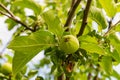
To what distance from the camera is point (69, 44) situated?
1.31 metres

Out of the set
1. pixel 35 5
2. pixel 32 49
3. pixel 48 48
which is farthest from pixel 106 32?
pixel 35 5

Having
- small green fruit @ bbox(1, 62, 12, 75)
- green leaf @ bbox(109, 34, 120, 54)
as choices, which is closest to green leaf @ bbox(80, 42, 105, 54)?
green leaf @ bbox(109, 34, 120, 54)

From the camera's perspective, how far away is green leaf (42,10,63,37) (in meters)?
1.37

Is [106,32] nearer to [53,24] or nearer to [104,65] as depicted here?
[104,65]

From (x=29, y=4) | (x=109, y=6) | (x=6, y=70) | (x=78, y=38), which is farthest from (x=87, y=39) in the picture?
(x=6, y=70)

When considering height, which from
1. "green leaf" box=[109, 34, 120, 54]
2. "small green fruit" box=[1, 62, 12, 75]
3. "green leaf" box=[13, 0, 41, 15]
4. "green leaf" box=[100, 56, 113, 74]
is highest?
"green leaf" box=[13, 0, 41, 15]

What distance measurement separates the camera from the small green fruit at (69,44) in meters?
1.31

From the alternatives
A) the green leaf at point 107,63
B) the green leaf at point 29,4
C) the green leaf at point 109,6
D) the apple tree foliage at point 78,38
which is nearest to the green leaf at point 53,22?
the apple tree foliage at point 78,38

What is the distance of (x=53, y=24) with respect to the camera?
139cm

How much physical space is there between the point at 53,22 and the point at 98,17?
32 cm

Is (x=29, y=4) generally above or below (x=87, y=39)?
above

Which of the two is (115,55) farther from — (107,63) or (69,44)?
(69,44)

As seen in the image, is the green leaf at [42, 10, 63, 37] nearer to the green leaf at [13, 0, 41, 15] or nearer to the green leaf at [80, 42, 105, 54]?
the green leaf at [80, 42, 105, 54]

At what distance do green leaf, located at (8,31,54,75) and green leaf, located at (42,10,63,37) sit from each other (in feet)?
0.09
